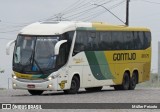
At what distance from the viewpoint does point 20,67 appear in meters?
32.0

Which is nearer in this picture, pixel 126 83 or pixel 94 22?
pixel 94 22

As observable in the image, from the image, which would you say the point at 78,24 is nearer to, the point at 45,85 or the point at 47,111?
the point at 45,85

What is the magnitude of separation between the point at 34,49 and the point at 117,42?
23.8ft

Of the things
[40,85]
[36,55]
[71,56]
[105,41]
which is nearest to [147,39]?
[105,41]

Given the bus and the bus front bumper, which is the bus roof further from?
the bus front bumper

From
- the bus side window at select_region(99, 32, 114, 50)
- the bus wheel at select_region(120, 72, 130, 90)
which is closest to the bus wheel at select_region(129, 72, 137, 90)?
the bus wheel at select_region(120, 72, 130, 90)

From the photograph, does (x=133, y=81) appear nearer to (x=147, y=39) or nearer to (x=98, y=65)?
(x=147, y=39)

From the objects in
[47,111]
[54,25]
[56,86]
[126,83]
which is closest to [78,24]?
[54,25]

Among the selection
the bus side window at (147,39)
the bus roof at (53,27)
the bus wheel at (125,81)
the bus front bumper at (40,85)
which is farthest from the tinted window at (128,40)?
the bus front bumper at (40,85)

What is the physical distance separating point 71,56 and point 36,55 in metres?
1.93

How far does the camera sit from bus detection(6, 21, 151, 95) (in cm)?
3159

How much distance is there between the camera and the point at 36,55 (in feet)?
104

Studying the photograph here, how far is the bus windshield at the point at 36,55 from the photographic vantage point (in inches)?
1243

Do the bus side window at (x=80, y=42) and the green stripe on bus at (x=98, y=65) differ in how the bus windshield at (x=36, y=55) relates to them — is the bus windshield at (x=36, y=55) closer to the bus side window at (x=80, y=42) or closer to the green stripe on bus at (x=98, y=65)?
the bus side window at (x=80, y=42)
